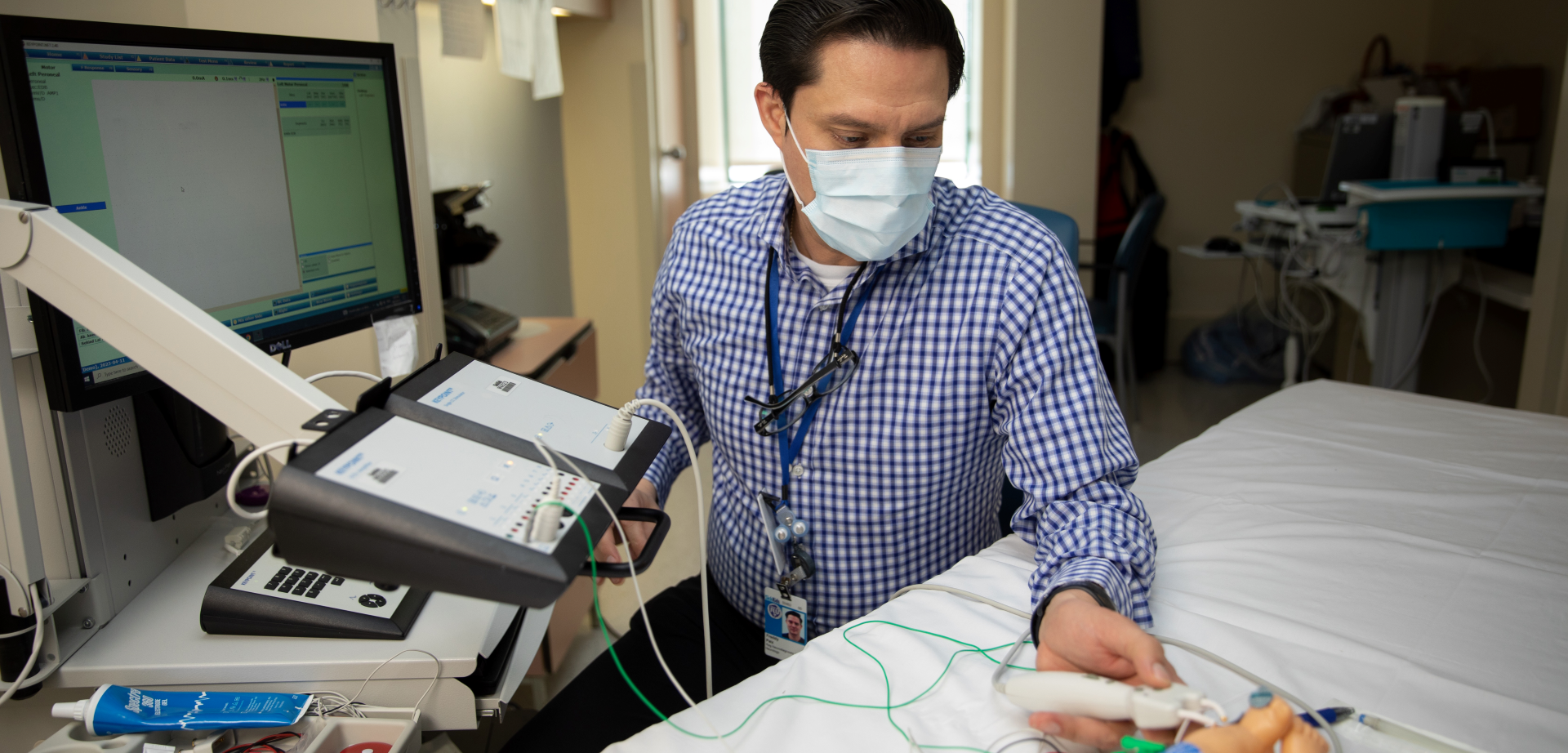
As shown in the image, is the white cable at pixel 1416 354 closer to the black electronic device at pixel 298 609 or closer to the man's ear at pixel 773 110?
the man's ear at pixel 773 110

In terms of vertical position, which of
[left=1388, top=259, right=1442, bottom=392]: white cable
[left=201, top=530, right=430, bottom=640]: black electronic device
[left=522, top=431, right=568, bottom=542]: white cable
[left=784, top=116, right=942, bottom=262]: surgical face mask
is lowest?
[left=1388, top=259, right=1442, bottom=392]: white cable

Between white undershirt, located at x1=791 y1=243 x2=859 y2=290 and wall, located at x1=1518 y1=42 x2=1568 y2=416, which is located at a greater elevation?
white undershirt, located at x1=791 y1=243 x2=859 y2=290

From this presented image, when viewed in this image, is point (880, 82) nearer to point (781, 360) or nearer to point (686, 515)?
point (781, 360)

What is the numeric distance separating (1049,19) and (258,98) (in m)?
3.53

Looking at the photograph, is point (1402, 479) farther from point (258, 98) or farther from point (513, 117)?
point (513, 117)

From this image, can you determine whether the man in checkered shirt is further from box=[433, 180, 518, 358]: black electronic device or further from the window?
the window

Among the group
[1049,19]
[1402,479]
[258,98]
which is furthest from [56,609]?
[1049,19]

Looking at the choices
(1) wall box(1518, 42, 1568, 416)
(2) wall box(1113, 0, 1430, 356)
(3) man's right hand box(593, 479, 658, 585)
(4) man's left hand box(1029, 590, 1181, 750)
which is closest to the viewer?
(4) man's left hand box(1029, 590, 1181, 750)

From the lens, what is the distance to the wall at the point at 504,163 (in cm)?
250

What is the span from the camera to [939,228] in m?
1.19

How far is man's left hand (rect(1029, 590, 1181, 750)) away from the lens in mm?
728

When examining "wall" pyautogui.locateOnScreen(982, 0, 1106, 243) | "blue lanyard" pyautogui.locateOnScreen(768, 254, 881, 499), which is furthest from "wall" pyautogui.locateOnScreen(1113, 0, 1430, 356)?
"blue lanyard" pyautogui.locateOnScreen(768, 254, 881, 499)

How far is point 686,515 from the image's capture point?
3059mm

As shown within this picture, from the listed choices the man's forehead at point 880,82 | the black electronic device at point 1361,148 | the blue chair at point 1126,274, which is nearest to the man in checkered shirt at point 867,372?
the man's forehead at point 880,82
